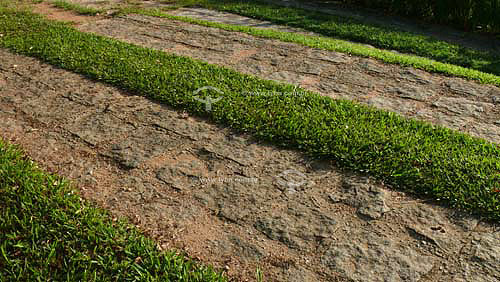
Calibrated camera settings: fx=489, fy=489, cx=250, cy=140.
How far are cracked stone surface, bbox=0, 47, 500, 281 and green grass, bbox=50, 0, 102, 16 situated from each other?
4.04m

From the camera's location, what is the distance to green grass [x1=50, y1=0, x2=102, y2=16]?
770 cm

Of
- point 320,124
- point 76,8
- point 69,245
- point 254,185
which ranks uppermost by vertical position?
point 76,8

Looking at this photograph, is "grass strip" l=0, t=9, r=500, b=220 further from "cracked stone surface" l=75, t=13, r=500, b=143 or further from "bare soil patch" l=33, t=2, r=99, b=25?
"bare soil patch" l=33, t=2, r=99, b=25

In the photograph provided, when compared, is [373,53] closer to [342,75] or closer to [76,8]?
[342,75]

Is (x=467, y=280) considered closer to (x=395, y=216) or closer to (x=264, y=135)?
(x=395, y=216)

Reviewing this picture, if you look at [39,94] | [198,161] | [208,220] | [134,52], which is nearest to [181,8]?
[134,52]

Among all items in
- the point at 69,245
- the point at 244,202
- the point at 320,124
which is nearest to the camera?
the point at 69,245

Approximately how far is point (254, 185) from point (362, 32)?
4830 mm

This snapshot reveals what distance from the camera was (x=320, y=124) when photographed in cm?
369

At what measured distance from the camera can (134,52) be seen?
5.45 m

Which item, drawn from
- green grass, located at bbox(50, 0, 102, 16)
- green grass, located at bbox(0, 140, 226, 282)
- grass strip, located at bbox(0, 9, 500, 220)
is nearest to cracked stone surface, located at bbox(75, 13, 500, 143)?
grass strip, located at bbox(0, 9, 500, 220)

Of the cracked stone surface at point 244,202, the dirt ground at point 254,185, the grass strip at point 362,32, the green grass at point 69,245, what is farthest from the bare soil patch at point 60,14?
the green grass at point 69,245

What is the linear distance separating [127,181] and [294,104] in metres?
1.60

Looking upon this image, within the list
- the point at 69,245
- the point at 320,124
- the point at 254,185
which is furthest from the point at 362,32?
the point at 69,245
